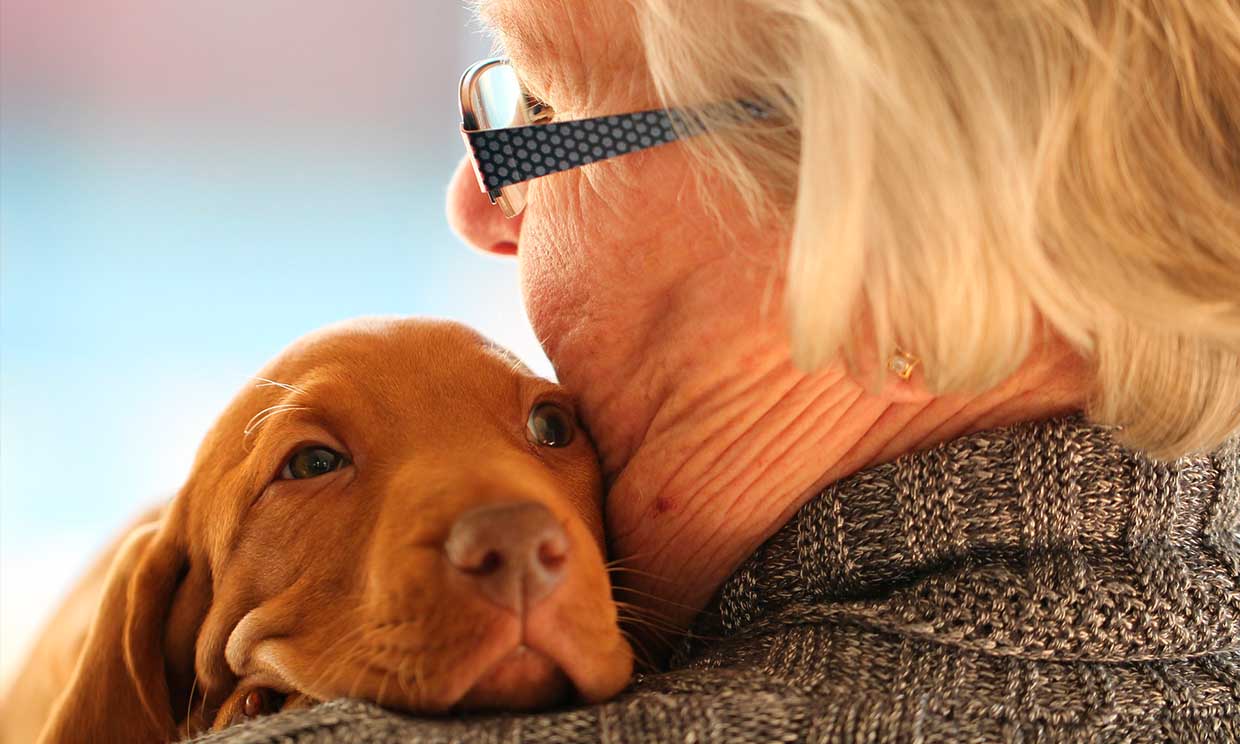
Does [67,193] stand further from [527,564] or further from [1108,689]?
[1108,689]

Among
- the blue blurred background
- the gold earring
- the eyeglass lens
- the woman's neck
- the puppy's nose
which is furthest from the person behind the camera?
the blue blurred background

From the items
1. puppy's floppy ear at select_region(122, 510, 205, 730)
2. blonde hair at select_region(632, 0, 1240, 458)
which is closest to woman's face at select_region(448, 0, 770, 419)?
blonde hair at select_region(632, 0, 1240, 458)

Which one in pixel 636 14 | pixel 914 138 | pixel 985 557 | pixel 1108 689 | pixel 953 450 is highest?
pixel 636 14

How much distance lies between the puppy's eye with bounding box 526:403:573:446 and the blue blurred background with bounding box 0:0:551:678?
1.42 m

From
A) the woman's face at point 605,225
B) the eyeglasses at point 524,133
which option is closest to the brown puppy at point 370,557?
the woman's face at point 605,225

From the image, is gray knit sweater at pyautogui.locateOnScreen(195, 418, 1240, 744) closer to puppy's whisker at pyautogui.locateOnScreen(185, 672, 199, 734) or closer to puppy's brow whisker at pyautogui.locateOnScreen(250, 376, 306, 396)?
puppy's whisker at pyautogui.locateOnScreen(185, 672, 199, 734)

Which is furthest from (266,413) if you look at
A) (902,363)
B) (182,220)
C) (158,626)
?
(182,220)

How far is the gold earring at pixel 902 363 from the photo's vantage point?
150 cm

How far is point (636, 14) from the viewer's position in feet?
5.41

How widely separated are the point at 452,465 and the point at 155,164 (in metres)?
2.56

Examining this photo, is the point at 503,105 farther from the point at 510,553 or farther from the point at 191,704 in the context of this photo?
the point at 191,704

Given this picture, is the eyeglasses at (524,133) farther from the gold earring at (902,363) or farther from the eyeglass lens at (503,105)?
the gold earring at (902,363)

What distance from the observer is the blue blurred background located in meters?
3.50

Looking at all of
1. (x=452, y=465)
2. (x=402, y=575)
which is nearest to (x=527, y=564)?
(x=402, y=575)
